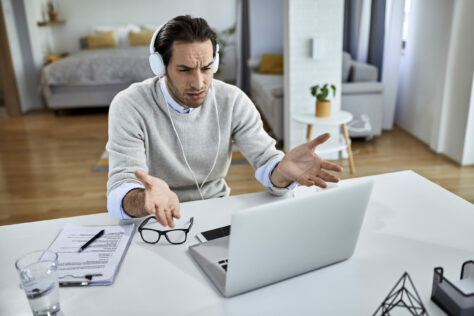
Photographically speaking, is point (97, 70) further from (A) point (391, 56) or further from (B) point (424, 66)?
(B) point (424, 66)

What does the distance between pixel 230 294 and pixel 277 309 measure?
0.09 metres

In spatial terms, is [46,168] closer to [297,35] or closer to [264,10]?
[297,35]

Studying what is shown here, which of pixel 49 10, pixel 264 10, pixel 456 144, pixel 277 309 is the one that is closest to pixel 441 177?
pixel 456 144

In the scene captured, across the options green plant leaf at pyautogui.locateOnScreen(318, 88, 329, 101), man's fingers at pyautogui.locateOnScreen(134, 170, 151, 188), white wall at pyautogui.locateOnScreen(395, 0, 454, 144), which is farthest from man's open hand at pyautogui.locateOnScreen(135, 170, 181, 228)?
white wall at pyautogui.locateOnScreen(395, 0, 454, 144)

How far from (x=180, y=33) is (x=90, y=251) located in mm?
633

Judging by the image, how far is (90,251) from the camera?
901 millimetres

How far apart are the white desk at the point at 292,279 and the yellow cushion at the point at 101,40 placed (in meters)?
5.55

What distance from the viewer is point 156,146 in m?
1.28

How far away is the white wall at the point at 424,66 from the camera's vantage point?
3.05m

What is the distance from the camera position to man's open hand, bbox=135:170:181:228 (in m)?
0.86

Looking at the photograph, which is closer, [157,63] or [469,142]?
[157,63]

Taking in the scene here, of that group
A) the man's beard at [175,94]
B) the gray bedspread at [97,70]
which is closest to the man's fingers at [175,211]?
the man's beard at [175,94]

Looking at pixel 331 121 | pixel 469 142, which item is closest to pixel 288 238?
pixel 331 121

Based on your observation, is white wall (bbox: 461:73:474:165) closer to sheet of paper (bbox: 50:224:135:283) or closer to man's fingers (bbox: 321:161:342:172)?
man's fingers (bbox: 321:161:342:172)
